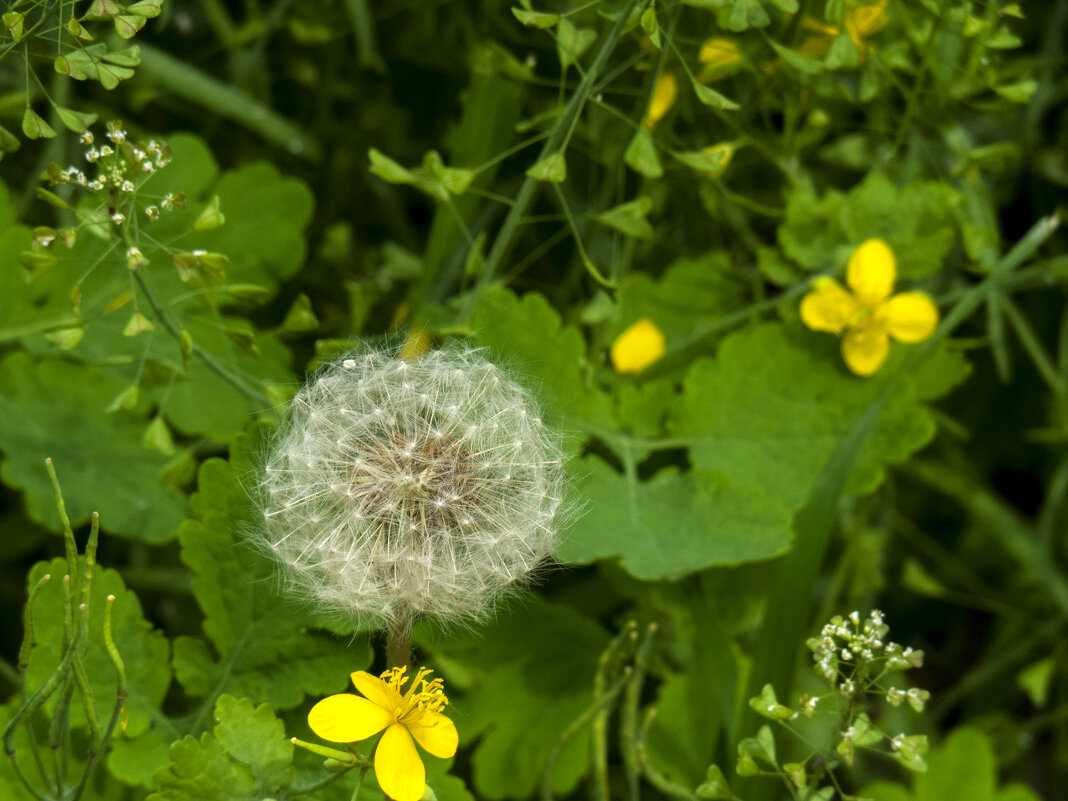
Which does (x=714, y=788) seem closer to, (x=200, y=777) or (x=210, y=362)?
(x=200, y=777)

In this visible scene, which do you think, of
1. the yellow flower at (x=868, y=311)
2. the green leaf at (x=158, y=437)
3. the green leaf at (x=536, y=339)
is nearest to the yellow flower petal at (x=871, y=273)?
the yellow flower at (x=868, y=311)

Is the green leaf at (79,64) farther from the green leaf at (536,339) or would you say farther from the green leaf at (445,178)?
the green leaf at (536,339)

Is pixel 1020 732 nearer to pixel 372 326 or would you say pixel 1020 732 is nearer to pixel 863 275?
pixel 863 275

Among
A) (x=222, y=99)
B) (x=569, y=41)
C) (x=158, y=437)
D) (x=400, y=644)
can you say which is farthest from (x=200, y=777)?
(x=222, y=99)

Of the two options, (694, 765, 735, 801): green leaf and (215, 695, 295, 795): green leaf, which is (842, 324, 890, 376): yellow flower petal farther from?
(215, 695, 295, 795): green leaf

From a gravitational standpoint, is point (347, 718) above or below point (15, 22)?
below

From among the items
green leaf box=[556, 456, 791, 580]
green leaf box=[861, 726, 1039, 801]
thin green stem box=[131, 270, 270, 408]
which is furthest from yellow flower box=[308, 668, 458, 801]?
green leaf box=[861, 726, 1039, 801]

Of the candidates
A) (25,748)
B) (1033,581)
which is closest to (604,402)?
(25,748)
